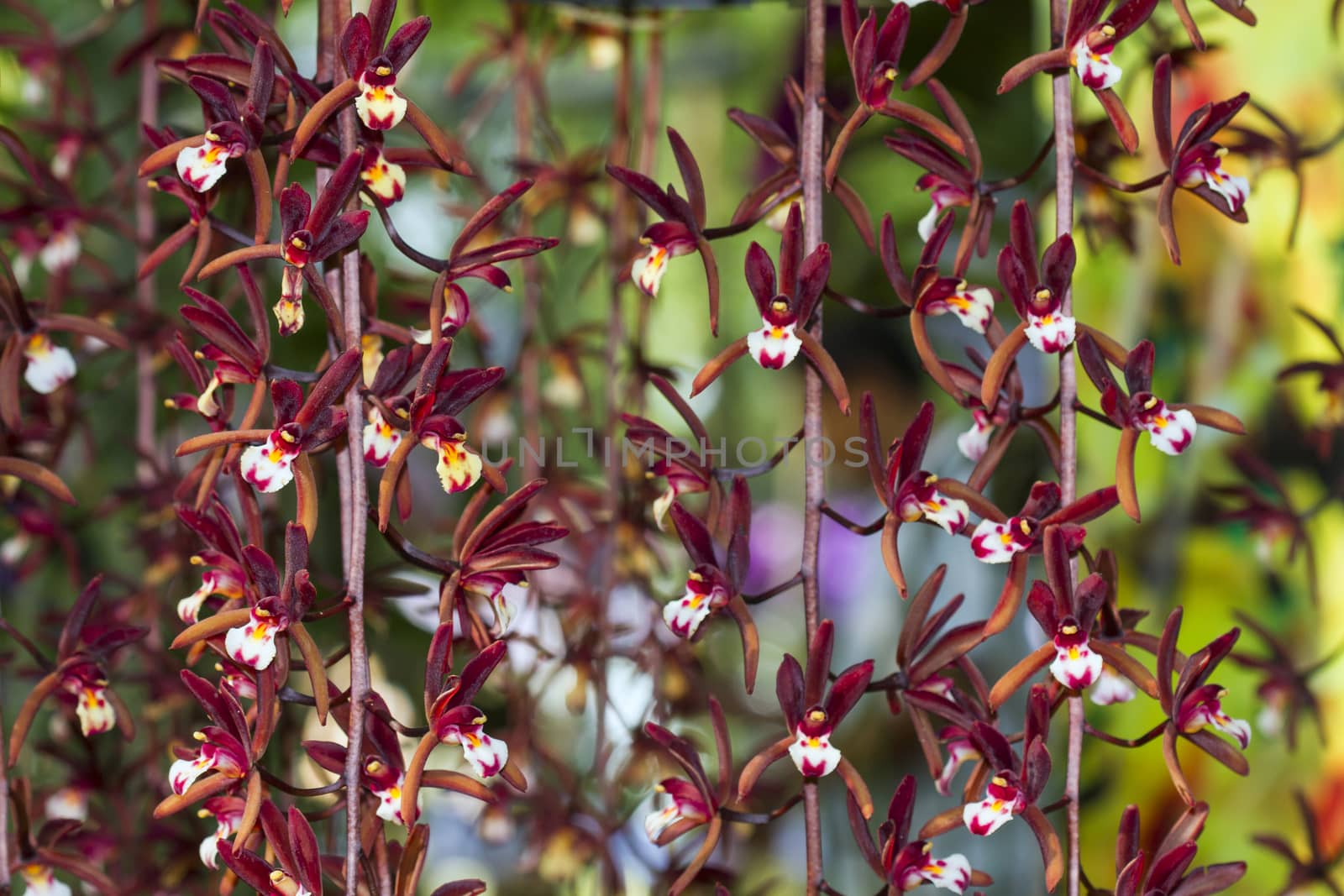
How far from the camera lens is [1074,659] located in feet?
1.26

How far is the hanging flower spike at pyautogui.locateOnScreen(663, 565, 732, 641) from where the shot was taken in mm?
409

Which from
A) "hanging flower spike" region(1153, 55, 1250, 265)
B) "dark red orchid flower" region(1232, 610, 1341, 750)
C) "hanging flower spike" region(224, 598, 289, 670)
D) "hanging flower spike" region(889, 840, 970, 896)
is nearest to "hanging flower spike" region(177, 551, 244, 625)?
"hanging flower spike" region(224, 598, 289, 670)

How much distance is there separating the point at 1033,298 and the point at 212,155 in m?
0.28

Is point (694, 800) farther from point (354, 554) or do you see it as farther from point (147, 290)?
point (147, 290)

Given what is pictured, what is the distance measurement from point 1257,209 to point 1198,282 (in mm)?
54

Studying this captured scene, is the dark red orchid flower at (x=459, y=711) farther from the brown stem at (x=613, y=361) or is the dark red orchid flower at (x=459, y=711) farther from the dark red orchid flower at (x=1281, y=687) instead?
the dark red orchid flower at (x=1281, y=687)

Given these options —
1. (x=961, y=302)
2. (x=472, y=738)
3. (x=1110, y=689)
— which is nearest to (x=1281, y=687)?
(x=1110, y=689)

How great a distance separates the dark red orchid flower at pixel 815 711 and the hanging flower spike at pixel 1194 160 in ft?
0.62

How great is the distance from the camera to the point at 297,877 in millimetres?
377

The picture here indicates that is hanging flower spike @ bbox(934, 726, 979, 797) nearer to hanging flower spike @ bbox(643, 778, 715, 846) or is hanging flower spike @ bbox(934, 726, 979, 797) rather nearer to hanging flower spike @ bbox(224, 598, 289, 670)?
hanging flower spike @ bbox(643, 778, 715, 846)

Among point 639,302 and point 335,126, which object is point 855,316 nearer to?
point 639,302

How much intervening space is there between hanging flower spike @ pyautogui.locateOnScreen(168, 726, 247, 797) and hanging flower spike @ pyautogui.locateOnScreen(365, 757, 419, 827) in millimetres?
41

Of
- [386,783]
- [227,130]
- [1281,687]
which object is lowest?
[1281,687]

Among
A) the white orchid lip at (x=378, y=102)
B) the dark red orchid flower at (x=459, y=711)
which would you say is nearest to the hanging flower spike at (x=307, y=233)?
the white orchid lip at (x=378, y=102)
